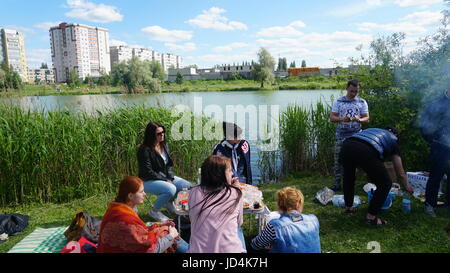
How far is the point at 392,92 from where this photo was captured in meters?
5.63

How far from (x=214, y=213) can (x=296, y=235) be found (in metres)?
0.60

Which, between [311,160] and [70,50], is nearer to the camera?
[311,160]

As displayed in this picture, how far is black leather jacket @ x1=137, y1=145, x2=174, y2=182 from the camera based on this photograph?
3908 mm

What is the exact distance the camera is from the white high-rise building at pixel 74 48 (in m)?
99.1

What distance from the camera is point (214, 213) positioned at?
210cm

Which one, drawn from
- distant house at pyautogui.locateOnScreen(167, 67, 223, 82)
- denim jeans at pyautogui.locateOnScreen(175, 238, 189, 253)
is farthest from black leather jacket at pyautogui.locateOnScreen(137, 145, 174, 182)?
distant house at pyautogui.locateOnScreen(167, 67, 223, 82)

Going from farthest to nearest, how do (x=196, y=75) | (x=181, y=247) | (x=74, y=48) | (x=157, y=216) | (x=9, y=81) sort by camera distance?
(x=74, y=48)
(x=196, y=75)
(x=9, y=81)
(x=157, y=216)
(x=181, y=247)

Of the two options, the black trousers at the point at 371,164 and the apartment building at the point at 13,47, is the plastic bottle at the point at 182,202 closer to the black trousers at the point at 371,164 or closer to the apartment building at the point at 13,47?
the black trousers at the point at 371,164

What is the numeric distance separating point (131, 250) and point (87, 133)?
3.61m

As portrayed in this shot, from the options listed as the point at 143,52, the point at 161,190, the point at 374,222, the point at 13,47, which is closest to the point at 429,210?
the point at 374,222

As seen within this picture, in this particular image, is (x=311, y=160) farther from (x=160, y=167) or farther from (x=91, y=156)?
(x=91, y=156)

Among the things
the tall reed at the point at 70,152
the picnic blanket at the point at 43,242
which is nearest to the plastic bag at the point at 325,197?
the tall reed at the point at 70,152

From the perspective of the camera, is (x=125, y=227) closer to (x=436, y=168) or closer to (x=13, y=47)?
(x=436, y=168)
